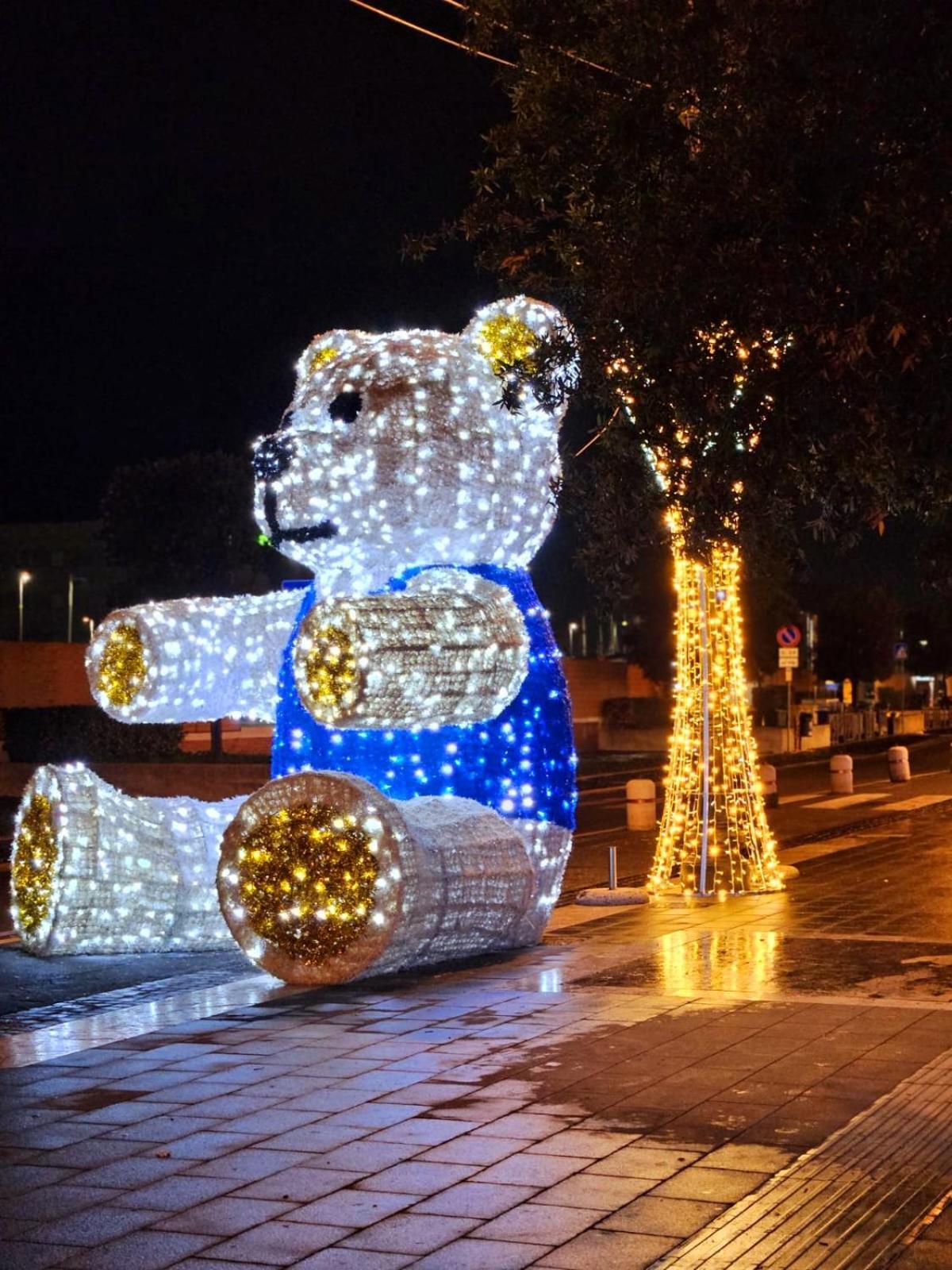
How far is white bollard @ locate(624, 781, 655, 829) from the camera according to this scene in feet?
56.2

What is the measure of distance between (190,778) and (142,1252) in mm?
18713

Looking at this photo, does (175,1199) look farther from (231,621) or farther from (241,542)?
(241,542)

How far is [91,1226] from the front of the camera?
193 inches

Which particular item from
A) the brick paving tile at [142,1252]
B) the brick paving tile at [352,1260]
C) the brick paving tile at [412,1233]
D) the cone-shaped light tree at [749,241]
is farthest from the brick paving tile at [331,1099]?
the cone-shaped light tree at [749,241]

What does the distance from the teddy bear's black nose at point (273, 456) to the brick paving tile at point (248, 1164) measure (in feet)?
12.7

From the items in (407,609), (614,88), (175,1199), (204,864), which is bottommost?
(175,1199)

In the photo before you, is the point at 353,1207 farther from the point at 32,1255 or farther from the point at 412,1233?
the point at 32,1255

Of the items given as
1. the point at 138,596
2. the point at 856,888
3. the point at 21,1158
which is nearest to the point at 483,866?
the point at 21,1158

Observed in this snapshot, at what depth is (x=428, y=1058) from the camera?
691 cm

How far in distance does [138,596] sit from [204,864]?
37921 mm

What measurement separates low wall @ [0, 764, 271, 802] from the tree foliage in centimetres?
1540

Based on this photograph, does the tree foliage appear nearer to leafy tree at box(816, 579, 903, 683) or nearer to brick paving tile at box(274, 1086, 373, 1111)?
brick paving tile at box(274, 1086, 373, 1111)

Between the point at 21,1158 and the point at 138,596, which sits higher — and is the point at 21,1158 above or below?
below

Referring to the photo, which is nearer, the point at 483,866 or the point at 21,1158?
the point at 21,1158
